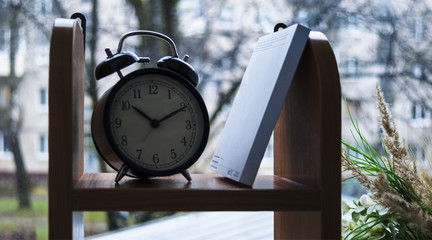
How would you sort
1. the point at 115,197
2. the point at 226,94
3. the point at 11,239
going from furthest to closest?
the point at 226,94 < the point at 11,239 < the point at 115,197

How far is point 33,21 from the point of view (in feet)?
6.92

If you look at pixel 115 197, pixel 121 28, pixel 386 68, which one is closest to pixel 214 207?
pixel 115 197

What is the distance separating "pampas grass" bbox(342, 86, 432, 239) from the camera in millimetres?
875

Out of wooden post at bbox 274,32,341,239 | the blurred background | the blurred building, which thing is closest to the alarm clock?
wooden post at bbox 274,32,341,239

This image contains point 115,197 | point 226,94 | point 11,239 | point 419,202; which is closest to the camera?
point 115,197

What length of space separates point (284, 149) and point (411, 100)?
1.45 metres

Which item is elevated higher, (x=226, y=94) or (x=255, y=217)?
(x=226, y=94)

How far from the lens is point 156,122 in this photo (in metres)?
0.94

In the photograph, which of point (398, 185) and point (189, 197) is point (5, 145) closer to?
point (189, 197)

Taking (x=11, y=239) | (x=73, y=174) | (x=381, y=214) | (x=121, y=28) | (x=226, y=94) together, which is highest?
(x=121, y=28)

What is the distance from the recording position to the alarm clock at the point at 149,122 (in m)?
0.93

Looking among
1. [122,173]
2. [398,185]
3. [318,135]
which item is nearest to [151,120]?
[122,173]

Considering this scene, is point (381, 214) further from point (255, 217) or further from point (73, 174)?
point (255, 217)

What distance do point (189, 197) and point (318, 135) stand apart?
0.24 m
